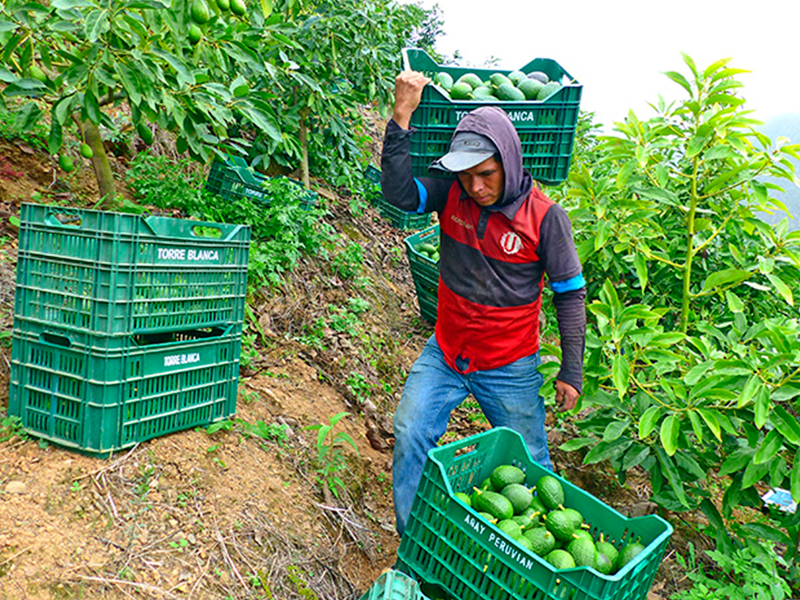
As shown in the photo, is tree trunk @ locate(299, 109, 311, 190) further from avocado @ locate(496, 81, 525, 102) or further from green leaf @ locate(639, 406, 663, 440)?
green leaf @ locate(639, 406, 663, 440)

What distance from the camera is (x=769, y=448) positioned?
7.47 feet

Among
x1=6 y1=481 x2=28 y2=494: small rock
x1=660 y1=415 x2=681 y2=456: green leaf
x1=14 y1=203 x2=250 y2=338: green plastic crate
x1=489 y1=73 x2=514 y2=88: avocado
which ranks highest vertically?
x1=489 y1=73 x2=514 y2=88: avocado

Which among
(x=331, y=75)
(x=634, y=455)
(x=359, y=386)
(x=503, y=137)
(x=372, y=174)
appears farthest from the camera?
(x=372, y=174)

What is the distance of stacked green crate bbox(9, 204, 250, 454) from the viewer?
2293 mm

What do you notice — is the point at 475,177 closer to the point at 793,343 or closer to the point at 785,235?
the point at 793,343

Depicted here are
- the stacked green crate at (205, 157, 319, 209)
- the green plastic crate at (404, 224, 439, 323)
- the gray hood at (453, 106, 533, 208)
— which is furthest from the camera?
the green plastic crate at (404, 224, 439, 323)

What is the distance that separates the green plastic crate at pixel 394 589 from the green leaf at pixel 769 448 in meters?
1.42

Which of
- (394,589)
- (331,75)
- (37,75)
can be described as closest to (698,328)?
(394,589)

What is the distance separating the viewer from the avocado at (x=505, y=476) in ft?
7.59

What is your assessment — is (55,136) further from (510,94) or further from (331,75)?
(331,75)

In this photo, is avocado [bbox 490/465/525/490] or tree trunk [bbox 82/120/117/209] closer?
avocado [bbox 490/465/525/490]

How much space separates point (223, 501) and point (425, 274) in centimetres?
316

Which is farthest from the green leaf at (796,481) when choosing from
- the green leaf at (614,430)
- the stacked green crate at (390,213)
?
the stacked green crate at (390,213)

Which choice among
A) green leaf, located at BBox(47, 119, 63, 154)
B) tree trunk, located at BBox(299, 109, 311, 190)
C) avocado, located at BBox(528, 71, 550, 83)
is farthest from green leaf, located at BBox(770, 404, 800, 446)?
tree trunk, located at BBox(299, 109, 311, 190)
